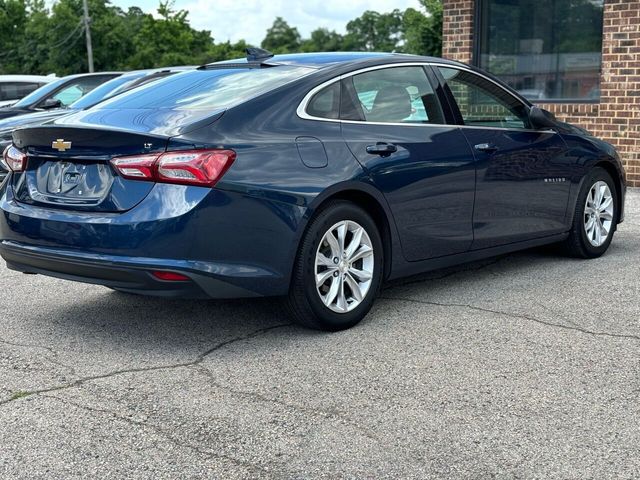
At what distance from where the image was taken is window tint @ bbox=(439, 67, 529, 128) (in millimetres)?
6195

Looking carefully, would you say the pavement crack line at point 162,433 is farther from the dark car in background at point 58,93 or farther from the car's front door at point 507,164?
the dark car in background at point 58,93

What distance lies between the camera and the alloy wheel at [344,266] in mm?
5180

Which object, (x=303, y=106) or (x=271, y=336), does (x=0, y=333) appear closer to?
(x=271, y=336)

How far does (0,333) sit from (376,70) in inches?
106

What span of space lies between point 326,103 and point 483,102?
65.0 inches

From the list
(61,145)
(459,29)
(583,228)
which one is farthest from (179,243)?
(459,29)

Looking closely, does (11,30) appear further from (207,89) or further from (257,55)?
(207,89)

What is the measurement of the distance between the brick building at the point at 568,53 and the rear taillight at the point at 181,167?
8.52 m

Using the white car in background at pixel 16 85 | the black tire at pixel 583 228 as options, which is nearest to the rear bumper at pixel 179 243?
the black tire at pixel 583 228

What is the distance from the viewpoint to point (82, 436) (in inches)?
147

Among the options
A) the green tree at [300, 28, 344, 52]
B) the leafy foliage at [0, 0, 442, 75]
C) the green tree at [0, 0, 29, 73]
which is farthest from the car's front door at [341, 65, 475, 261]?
the green tree at [300, 28, 344, 52]

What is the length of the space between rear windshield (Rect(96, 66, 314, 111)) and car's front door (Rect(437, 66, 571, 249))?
129cm

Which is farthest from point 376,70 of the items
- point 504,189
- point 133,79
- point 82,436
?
point 133,79

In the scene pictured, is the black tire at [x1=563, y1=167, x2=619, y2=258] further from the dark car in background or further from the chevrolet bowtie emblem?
the dark car in background
